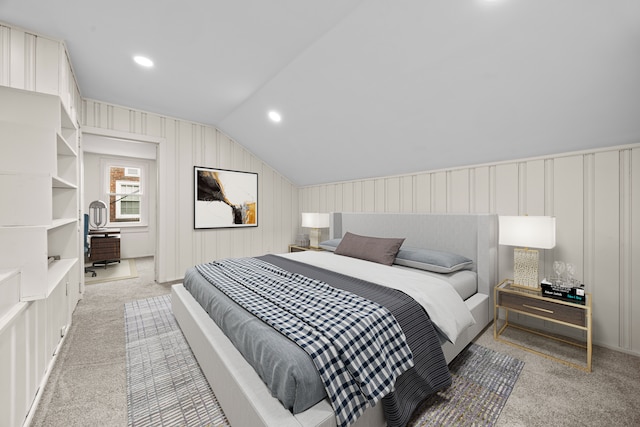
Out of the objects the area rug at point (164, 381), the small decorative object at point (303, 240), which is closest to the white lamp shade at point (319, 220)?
the small decorative object at point (303, 240)

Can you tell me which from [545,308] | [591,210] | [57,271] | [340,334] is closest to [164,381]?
[57,271]

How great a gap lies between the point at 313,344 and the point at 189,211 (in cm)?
378

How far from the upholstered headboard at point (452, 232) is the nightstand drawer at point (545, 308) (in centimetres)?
31

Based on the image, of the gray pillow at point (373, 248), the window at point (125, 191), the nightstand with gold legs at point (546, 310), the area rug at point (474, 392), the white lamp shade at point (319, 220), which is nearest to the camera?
the area rug at point (474, 392)

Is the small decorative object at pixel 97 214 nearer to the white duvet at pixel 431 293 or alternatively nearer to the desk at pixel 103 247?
the desk at pixel 103 247

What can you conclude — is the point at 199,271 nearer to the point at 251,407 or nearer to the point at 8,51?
the point at 251,407

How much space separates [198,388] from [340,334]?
44.0 inches

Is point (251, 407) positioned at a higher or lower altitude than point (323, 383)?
lower

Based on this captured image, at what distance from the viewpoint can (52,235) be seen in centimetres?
244

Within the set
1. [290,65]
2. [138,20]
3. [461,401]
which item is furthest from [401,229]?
[138,20]

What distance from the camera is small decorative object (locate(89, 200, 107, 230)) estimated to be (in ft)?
18.6

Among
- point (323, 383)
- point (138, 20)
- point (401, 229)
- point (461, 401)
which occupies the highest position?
point (138, 20)

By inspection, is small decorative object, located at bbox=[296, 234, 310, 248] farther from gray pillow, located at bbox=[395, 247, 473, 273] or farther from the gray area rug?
the gray area rug

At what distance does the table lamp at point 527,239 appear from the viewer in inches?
83.2
